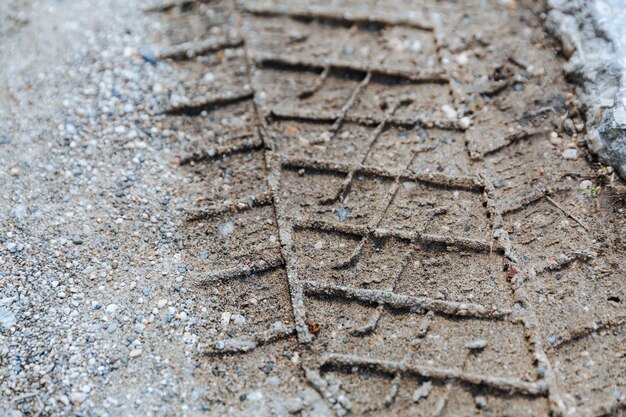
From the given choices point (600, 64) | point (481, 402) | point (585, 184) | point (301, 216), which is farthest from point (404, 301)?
point (600, 64)

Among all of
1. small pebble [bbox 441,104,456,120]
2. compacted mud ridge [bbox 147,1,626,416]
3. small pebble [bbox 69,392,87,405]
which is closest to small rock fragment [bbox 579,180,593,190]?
compacted mud ridge [bbox 147,1,626,416]

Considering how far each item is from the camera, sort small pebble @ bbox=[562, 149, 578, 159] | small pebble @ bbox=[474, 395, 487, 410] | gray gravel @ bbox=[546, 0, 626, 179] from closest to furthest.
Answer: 1. small pebble @ bbox=[474, 395, 487, 410]
2. gray gravel @ bbox=[546, 0, 626, 179]
3. small pebble @ bbox=[562, 149, 578, 159]

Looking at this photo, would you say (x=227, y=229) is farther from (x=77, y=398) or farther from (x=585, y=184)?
(x=585, y=184)

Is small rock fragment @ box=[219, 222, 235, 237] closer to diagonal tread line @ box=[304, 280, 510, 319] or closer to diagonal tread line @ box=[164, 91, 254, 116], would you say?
diagonal tread line @ box=[304, 280, 510, 319]

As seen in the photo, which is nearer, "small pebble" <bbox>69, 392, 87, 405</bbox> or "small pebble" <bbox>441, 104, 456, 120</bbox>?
"small pebble" <bbox>69, 392, 87, 405</bbox>

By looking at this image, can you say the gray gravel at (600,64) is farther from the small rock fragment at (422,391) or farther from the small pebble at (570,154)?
the small rock fragment at (422,391)

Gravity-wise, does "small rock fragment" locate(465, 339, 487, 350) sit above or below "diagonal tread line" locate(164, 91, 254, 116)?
below

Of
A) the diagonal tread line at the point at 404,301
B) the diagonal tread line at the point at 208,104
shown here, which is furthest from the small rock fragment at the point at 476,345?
the diagonal tread line at the point at 208,104

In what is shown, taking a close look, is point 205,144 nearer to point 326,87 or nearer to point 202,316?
point 326,87
